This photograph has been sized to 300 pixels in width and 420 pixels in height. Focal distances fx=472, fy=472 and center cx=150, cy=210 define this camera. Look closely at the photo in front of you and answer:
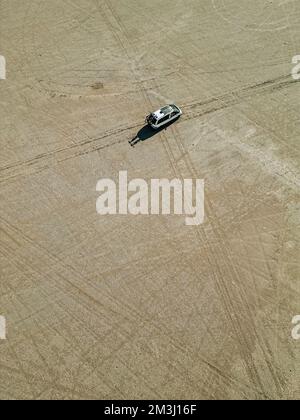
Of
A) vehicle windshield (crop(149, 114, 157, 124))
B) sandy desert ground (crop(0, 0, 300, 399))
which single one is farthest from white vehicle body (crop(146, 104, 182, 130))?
sandy desert ground (crop(0, 0, 300, 399))

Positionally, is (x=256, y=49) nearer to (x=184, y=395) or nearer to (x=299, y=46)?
(x=299, y=46)

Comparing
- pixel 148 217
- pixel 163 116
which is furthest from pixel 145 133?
pixel 148 217

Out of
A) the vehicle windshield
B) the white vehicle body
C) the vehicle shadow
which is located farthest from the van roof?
the vehicle shadow

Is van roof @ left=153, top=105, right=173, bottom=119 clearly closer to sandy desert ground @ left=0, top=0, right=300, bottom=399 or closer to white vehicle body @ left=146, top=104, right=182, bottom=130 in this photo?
white vehicle body @ left=146, top=104, right=182, bottom=130

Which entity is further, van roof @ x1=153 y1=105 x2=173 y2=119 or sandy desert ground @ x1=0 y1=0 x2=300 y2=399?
van roof @ x1=153 y1=105 x2=173 y2=119

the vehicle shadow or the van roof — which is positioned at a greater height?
the van roof

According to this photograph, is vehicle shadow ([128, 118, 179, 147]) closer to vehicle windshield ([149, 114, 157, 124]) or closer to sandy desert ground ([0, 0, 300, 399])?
sandy desert ground ([0, 0, 300, 399])
